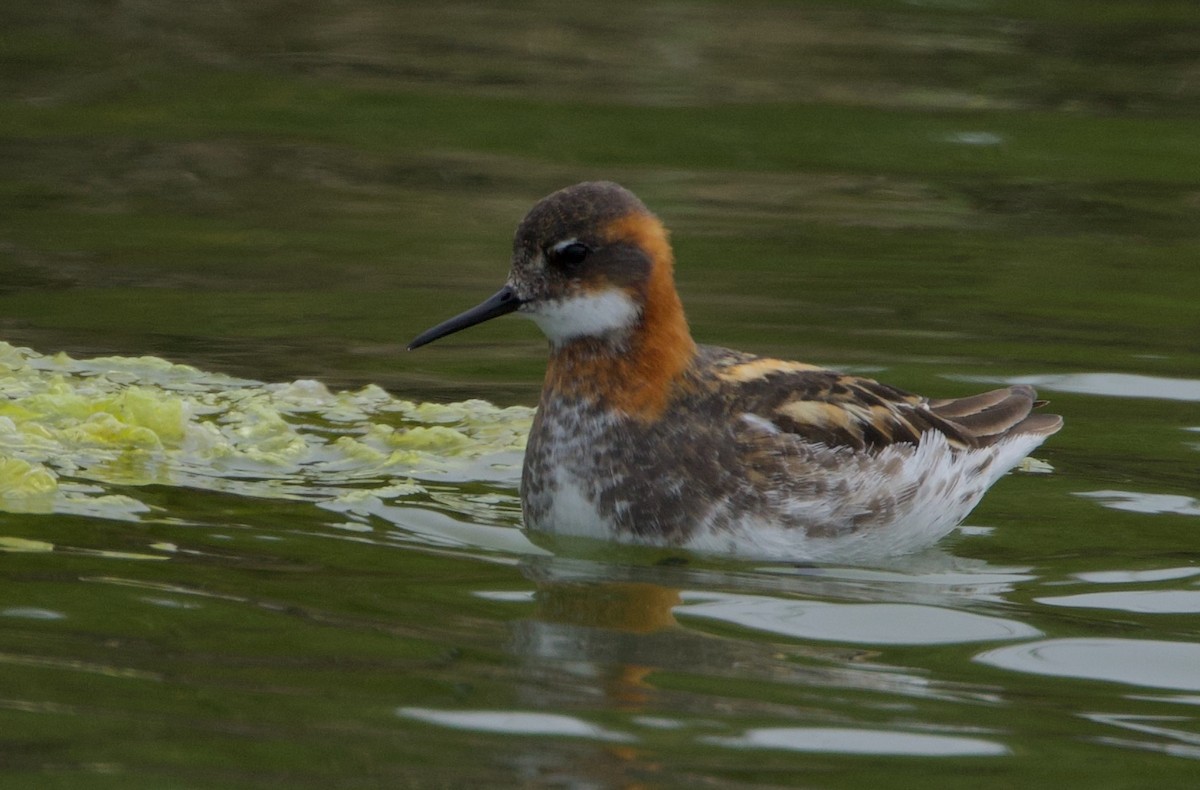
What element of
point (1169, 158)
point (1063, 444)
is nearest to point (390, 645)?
point (1063, 444)

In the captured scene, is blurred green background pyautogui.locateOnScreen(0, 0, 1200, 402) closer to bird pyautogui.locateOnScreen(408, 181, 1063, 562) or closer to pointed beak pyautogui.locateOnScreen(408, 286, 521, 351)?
pointed beak pyautogui.locateOnScreen(408, 286, 521, 351)

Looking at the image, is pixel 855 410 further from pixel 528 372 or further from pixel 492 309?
pixel 528 372

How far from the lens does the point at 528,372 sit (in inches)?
A: 430

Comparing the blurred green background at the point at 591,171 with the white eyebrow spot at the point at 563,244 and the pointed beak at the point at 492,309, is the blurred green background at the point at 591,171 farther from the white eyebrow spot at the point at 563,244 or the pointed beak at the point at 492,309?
the white eyebrow spot at the point at 563,244

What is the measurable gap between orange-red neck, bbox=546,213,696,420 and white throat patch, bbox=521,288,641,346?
0.15 feet

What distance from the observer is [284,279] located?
40.5 ft

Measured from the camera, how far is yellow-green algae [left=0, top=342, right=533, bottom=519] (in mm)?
8344

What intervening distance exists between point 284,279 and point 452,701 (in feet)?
22.3

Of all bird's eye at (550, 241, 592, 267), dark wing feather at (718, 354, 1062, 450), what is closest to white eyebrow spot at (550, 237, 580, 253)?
bird's eye at (550, 241, 592, 267)

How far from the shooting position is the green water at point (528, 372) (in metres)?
5.86

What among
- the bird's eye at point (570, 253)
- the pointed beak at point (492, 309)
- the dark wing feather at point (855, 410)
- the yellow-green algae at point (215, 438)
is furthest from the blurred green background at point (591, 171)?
the bird's eye at point (570, 253)

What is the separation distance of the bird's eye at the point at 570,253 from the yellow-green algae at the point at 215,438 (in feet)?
3.94

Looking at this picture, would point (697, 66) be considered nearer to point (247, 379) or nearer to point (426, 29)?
point (426, 29)

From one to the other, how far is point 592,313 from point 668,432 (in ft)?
1.97
